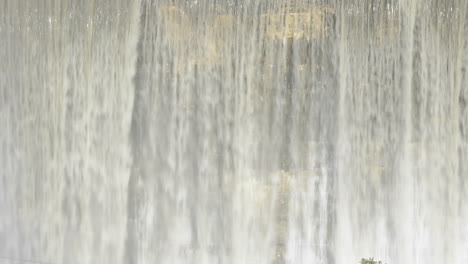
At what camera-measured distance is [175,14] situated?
9.38 meters

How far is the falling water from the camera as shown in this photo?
338 inches

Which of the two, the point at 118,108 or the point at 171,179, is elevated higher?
the point at 118,108

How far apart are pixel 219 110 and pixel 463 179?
3.23 meters

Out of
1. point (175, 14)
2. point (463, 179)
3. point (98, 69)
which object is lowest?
point (463, 179)

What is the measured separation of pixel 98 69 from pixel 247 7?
2236 millimetres

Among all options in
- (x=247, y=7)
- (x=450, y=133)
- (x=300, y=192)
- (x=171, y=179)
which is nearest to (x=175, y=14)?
(x=247, y=7)

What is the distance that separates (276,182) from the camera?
8.95 metres

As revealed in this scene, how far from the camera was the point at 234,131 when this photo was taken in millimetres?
9141

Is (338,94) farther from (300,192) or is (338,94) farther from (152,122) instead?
(152,122)

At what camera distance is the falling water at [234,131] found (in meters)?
8.59

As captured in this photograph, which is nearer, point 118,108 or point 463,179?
point 463,179

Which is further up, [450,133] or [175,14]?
[175,14]

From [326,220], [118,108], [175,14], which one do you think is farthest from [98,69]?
[326,220]

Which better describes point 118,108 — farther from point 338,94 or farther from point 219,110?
point 338,94
